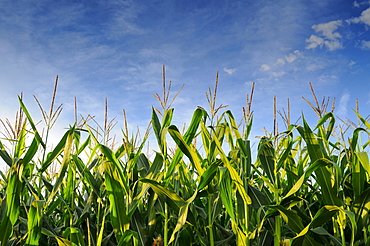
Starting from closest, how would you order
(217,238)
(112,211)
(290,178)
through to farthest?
(112,211) → (290,178) → (217,238)

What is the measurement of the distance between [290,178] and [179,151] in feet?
2.35

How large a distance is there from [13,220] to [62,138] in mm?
553

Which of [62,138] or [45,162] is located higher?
[62,138]

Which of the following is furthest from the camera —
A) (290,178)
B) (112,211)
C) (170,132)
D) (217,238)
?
(217,238)

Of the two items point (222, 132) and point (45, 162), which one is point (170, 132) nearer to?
point (222, 132)

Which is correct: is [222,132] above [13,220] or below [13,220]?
above

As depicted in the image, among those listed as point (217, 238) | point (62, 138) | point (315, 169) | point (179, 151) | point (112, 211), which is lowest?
point (217, 238)

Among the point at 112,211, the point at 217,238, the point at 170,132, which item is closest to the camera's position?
the point at 170,132

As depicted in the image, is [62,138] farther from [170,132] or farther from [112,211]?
[170,132]

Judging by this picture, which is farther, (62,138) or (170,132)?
(62,138)

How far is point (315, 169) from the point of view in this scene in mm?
1807

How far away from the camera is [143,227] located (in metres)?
2.03

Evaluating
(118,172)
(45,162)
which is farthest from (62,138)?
(118,172)

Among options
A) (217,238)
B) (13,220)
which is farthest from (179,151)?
(13,220)
